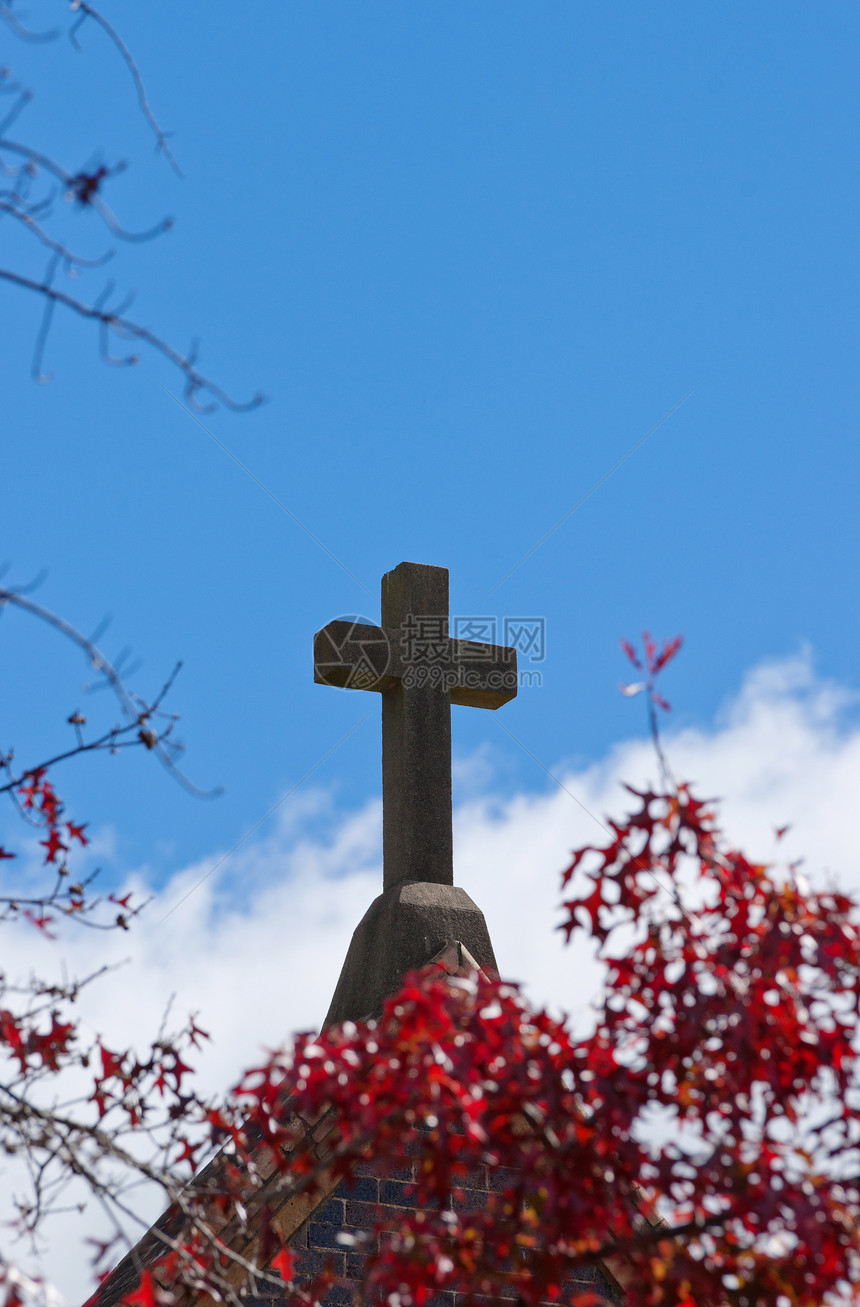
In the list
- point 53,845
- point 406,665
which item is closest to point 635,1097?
point 53,845

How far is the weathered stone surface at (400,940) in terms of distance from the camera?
6.17 metres

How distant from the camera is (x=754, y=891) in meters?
3.43

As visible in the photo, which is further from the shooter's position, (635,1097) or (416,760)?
(416,760)

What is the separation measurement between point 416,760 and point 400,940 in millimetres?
1000

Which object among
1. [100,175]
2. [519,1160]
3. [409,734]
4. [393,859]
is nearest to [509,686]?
[409,734]

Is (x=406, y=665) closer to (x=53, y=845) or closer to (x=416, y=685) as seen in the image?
(x=416, y=685)

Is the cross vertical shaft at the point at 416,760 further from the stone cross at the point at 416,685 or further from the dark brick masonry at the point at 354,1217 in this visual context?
the dark brick masonry at the point at 354,1217

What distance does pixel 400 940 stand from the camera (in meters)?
6.20

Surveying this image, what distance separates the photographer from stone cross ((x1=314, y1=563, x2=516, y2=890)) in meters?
6.66

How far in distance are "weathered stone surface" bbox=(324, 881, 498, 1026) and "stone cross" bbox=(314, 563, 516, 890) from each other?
0.17m

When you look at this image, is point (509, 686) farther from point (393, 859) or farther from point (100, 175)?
point (100, 175)

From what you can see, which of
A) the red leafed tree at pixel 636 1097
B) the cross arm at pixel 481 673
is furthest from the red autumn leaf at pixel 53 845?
the cross arm at pixel 481 673

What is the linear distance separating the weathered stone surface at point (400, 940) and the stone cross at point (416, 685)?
0.57ft

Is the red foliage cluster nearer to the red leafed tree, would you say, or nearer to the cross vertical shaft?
the red leafed tree
